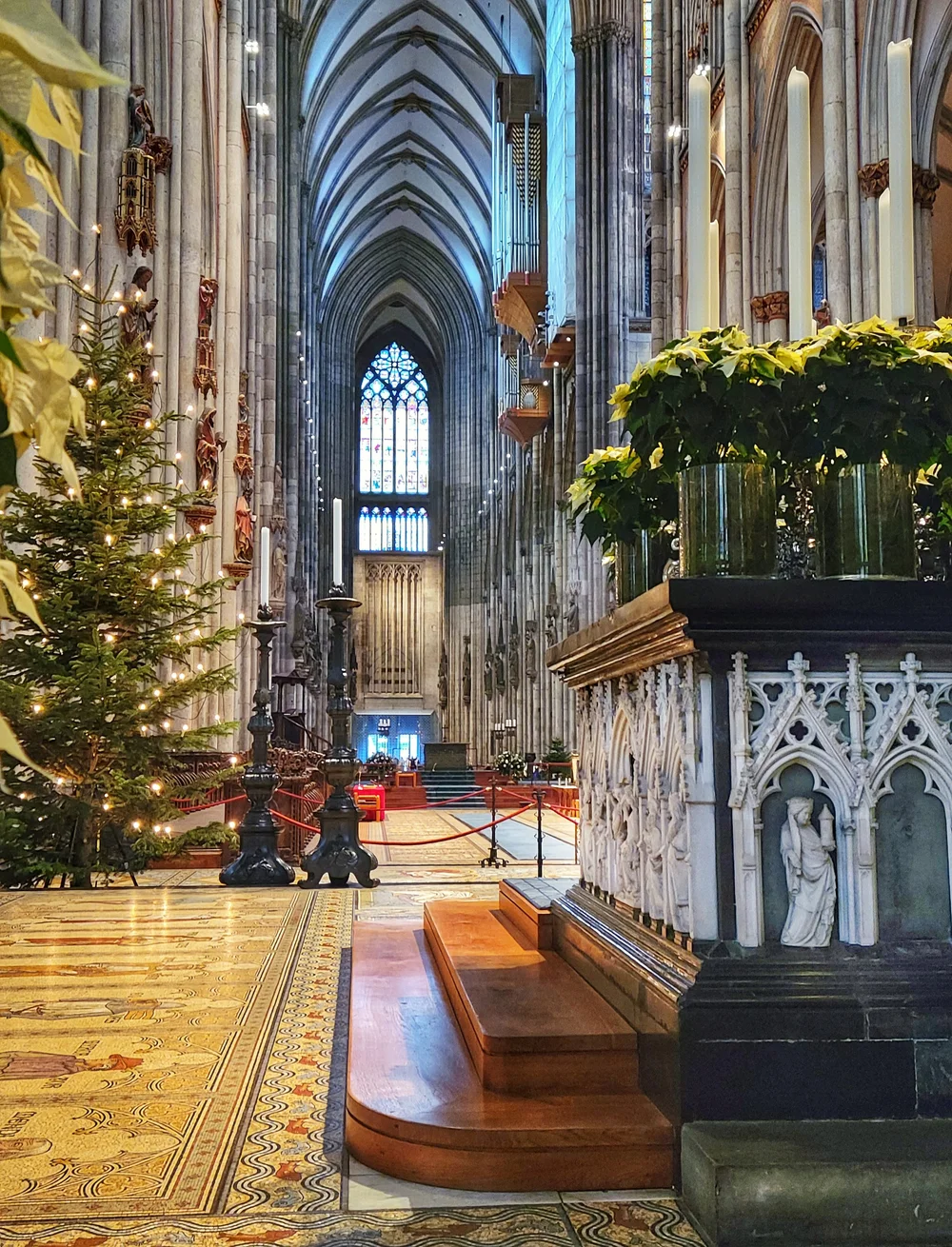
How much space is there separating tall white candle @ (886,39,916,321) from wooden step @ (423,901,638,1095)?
171 cm

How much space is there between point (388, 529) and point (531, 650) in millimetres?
16358

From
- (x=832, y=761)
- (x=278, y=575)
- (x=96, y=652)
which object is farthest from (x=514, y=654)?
(x=832, y=761)

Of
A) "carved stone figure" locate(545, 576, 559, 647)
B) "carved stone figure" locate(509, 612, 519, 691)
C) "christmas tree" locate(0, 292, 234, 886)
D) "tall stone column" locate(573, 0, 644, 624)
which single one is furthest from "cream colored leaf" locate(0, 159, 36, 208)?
"carved stone figure" locate(509, 612, 519, 691)

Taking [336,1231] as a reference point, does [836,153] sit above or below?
above

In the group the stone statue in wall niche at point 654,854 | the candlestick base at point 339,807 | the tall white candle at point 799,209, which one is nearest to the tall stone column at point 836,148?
the candlestick base at point 339,807

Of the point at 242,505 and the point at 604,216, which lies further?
the point at 604,216

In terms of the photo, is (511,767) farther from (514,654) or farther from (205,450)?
(205,450)

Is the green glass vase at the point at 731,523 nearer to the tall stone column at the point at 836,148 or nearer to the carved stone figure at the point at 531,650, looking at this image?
the tall stone column at the point at 836,148

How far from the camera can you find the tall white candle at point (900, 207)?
2.65 m

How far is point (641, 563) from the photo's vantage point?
323 centimetres

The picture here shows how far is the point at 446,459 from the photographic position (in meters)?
44.3

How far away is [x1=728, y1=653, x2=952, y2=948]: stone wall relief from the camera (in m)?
2.34

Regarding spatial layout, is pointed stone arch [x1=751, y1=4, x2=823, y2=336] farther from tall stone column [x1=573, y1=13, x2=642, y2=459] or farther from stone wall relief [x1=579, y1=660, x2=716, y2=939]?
stone wall relief [x1=579, y1=660, x2=716, y2=939]

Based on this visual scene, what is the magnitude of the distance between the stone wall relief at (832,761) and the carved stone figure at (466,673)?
3940cm
